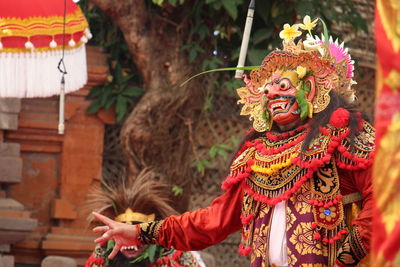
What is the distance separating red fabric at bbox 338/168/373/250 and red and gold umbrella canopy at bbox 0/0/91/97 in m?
2.20

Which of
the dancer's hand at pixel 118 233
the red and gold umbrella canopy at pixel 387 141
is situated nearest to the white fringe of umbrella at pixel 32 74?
the dancer's hand at pixel 118 233

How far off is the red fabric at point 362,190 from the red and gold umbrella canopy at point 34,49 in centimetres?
220

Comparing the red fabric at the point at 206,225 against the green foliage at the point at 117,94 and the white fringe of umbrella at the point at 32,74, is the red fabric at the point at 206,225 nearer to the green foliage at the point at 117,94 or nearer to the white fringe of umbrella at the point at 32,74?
the white fringe of umbrella at the point at 32,74

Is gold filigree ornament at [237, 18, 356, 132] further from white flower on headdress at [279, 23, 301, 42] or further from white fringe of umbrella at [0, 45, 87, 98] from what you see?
white fringe of umbrella at [0, 45, 87, 98]

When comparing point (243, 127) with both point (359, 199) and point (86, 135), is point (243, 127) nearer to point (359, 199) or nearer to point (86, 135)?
point (86, 135)

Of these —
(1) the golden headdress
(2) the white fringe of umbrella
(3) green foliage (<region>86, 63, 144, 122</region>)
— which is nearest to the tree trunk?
(3) green foliage (<region>86, 63, 144, 122</region>)

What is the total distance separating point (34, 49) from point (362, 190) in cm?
247

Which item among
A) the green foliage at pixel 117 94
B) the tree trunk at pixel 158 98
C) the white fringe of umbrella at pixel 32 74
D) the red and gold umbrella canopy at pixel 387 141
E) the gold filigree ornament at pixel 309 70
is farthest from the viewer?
the green foliage at pixel 117 94

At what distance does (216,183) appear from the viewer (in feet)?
23.2

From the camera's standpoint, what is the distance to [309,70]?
3947 millimetres

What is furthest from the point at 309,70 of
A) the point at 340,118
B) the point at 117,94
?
the point at 117,94

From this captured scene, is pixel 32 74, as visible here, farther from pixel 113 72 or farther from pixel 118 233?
pixel 113 72

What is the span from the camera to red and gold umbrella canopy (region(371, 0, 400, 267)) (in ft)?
6.17

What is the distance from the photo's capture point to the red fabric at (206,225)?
4.11m
